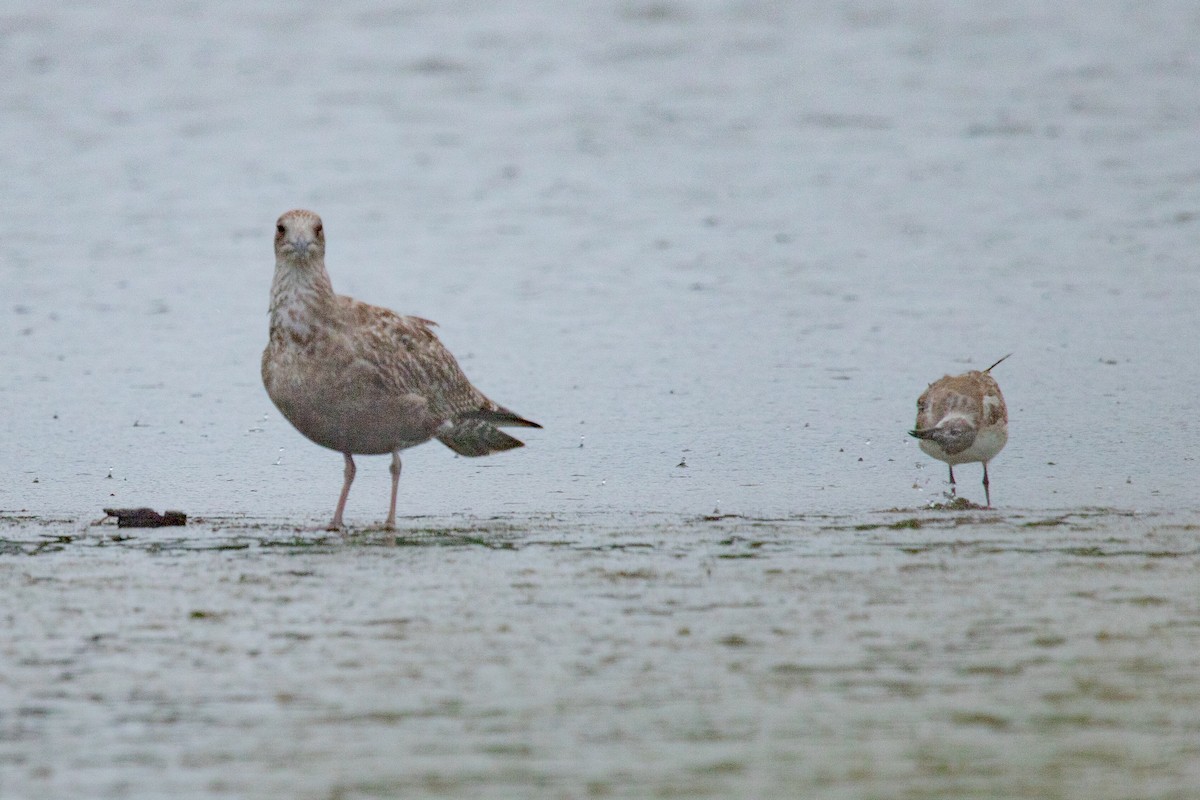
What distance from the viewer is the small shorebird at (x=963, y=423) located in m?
9.11

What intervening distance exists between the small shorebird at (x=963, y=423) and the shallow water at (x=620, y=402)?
0.92 feet

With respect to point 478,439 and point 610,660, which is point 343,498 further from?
point 610,660

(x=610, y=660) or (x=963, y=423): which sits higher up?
(x=963, y=423)

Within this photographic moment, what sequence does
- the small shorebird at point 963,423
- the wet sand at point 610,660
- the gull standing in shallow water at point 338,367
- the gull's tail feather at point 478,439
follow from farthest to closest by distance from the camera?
the gull's tail feather at point 478,439 → the small shorebird at point 963,423 → the gull standing in shallow water at point 338,367 → the wet sand at point 610,660

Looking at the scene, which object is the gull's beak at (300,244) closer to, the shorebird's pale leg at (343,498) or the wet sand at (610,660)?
the shorebird's pale leg at (343,498)

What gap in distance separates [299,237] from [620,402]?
3.00 m

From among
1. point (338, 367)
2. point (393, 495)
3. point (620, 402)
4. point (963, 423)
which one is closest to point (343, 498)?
point (393, 495)

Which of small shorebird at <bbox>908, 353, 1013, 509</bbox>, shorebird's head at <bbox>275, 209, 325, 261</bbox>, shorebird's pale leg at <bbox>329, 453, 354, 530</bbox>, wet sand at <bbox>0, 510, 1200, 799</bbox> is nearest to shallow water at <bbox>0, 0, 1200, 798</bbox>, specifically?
wet sand at <bbox>0, 510, 1200, 799</bbox>

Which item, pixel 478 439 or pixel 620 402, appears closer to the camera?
pixel 478 439

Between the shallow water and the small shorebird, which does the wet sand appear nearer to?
the shallow water

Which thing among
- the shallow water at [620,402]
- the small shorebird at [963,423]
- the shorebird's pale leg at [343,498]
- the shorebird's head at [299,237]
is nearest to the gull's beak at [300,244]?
the shorebird's head at [299,237]

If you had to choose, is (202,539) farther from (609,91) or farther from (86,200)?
(609,91)

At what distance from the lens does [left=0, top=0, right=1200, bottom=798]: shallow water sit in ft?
17.4

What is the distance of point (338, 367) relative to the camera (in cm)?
847
